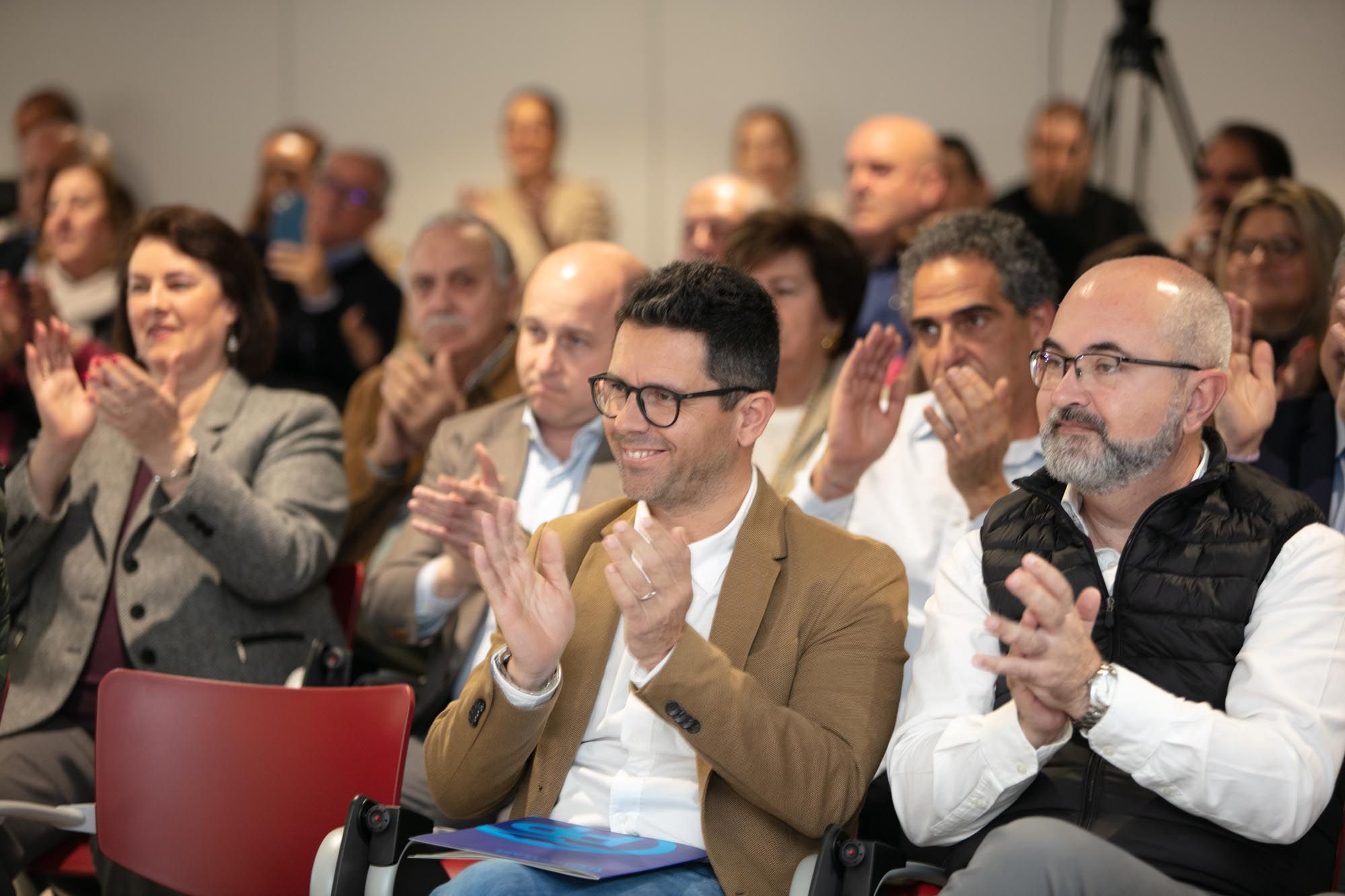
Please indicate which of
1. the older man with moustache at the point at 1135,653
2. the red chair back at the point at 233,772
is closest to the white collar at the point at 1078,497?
the older man with moustache at the point at 1135,653

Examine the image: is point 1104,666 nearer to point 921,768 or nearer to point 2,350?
point 921,768

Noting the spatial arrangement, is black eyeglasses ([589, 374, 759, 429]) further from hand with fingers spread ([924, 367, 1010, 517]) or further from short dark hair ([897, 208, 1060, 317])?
short dark hair ([897, 208, 1060, 317])

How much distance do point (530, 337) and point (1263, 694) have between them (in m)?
1.76

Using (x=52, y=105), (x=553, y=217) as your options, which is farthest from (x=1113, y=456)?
(x=52, y=105)

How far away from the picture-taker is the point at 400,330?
5395mm

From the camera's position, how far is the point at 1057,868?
1668mm

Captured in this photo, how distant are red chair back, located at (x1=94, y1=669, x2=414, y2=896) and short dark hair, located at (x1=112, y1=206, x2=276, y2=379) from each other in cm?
109

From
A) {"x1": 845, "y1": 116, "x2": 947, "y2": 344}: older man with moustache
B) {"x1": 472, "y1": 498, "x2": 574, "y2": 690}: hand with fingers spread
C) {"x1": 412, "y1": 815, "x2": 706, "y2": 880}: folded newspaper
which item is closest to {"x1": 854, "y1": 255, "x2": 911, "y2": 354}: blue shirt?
{"x1": 845, "y1": 116, "x2": 947, "y2": 344}: older man with moustache

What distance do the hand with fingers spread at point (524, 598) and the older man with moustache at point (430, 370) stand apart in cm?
157

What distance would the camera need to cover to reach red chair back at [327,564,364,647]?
9.93 ft

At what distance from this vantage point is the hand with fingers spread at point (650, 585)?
1.88 m

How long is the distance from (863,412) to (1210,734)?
44.5 inches

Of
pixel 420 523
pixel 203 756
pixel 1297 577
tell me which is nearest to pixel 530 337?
pixel 420 523

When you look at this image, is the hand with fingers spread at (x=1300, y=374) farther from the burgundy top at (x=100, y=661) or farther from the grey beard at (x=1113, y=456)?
the burgundy top at (x=100, y=661)
